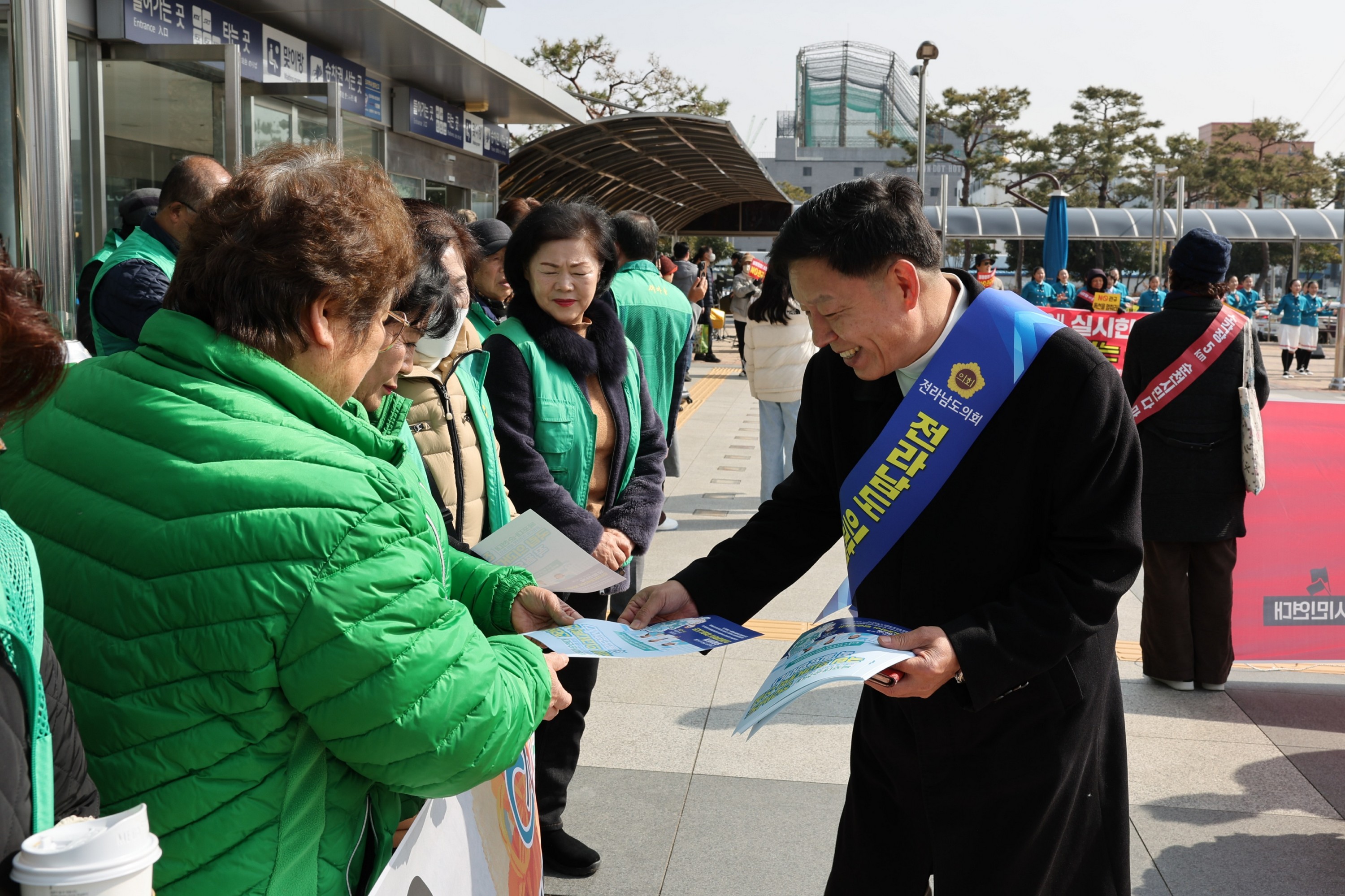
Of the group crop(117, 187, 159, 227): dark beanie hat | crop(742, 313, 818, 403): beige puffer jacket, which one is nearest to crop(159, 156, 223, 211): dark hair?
crop(117, 187, 159, 227): dark beanie hat

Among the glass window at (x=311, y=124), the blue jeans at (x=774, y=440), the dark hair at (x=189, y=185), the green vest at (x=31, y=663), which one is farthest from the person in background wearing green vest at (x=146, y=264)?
the glass window at (x=311, y=124)

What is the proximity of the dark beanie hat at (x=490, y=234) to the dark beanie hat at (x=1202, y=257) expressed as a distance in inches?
116

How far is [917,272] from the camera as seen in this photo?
6.95ft

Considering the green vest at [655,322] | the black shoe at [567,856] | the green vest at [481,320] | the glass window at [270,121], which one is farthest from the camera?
the glass window at [270,121]

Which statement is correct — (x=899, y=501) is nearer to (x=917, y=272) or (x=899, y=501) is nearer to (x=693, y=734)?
(x=917, y=272)

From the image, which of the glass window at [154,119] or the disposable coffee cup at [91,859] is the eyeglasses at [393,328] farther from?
the glass window at [154,119]

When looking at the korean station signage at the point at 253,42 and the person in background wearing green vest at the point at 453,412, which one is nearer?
the person in background wearing green vest at the point at 453,412

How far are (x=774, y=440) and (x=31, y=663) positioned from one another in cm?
696

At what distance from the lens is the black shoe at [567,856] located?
327cm

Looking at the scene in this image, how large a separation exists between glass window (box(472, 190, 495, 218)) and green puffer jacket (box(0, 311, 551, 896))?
1325cm

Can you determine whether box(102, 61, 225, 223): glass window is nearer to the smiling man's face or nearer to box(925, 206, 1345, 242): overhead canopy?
the smiling man's face

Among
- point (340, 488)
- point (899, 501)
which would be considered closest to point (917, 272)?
point (899, 501)

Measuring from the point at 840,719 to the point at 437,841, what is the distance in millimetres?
2885

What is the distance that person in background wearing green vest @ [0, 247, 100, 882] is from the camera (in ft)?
3.50
